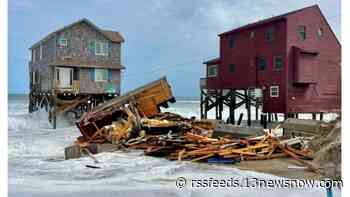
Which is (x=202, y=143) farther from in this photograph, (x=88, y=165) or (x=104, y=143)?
(x=104, y=143)

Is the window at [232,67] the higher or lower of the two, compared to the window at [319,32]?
lower

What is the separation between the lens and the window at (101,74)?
33.0 metres

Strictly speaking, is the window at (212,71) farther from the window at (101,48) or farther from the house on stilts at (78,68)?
the window at (101,48)

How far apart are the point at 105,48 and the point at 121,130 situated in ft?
66.5

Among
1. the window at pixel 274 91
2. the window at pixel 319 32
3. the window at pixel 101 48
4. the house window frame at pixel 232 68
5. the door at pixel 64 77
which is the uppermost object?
the window at pixel 319 32

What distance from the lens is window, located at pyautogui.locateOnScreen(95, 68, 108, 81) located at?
33.0 m

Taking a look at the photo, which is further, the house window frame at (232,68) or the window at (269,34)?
the house window frame at (232,68)

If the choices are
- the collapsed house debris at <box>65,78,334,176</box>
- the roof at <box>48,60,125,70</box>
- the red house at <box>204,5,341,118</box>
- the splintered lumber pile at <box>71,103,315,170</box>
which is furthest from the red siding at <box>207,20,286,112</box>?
the splintered lumber pile at <box>71,103,315,170</box>

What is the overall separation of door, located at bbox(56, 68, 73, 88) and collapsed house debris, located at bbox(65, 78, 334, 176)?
1548 centimetres

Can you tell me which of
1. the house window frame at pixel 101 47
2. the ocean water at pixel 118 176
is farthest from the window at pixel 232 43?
the ocean water at pixel 118 176

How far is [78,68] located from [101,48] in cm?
299

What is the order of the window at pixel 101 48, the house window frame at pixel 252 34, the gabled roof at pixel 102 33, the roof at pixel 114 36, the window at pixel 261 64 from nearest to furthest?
the window at pixel 261 64 < the house window frame at pixel 252 34 < the gabled roof at pixel 102 33 < the window at pixel 101 48 < the roof at pixel 114 36

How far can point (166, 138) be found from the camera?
12.7m

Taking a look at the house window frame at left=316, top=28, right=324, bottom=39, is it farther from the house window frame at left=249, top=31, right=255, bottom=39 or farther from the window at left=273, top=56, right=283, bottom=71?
the house window frame at left=249, top=31, right=255, bottom=39
